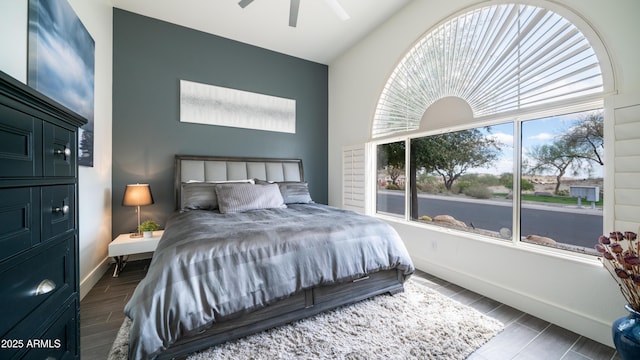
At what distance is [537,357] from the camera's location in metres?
1.63

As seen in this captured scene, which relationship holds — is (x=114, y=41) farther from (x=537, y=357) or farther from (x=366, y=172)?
(x=537, y=357)

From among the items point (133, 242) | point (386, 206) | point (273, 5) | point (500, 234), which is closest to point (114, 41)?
point (273, 5)

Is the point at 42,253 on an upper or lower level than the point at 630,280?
upper

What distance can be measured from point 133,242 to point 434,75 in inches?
158

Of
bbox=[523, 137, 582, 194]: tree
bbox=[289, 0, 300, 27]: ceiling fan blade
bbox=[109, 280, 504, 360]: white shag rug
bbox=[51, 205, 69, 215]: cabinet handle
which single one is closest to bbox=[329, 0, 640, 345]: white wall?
bbox=[523, 137, 582, 194]: tree

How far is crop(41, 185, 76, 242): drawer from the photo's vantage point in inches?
37.8

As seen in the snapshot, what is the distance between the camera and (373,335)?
179 centimetres

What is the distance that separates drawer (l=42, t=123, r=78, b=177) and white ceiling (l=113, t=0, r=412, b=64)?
8.92 ft

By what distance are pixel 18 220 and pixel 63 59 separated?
6.30ft

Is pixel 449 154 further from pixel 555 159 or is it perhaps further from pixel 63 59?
pixel 63 59

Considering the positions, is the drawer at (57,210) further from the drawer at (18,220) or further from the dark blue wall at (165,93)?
the dark blue wall at (165,93)

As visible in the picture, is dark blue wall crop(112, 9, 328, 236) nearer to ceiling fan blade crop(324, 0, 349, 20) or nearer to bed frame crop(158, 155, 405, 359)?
bed frame crop(158, 155, 405, 359)

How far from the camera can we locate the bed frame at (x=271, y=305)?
1.60 meters

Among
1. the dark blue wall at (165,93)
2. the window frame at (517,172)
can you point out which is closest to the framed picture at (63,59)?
the dark blue wall at (165,93)
